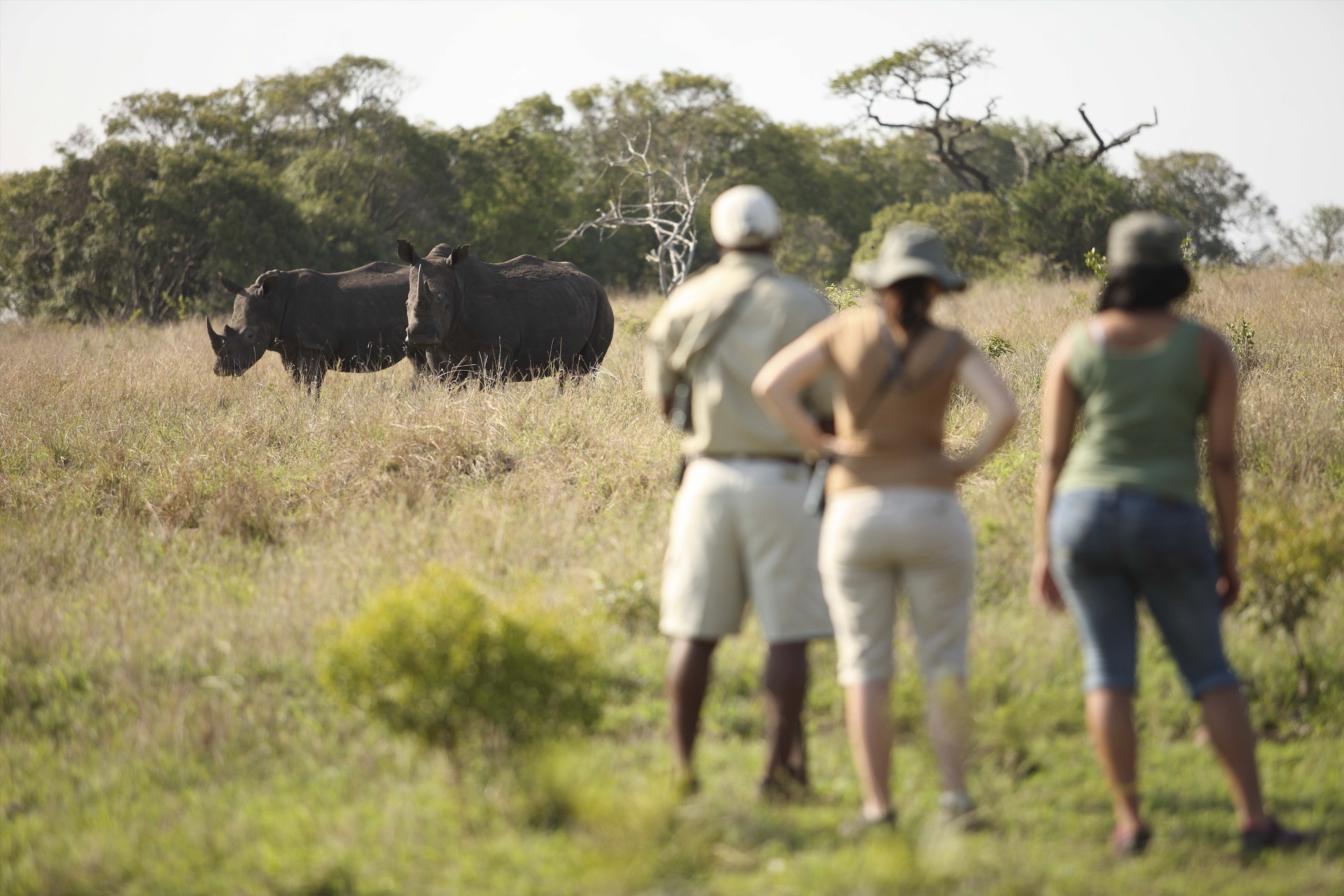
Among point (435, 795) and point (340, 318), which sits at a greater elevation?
point (340, 318)

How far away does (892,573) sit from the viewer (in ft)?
11.8

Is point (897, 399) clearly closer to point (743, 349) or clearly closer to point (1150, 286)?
point (743, 349)

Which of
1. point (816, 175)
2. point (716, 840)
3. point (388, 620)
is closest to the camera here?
point (716, 840)

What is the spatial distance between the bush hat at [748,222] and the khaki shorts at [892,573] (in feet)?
3.28

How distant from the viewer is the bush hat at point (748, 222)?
388 centimetres

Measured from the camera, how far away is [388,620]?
399cm

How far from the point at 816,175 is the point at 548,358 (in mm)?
31656

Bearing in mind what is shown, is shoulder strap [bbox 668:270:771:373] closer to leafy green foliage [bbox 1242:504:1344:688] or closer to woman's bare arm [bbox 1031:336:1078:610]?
woman's bare arm [bbox 1031:336:1078:610]

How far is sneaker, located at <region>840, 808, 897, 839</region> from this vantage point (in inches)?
139

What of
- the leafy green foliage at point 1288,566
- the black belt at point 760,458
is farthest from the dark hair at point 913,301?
the leafy green foliage at point 1288,566

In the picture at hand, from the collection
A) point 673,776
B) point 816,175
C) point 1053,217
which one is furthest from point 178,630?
point 816,175

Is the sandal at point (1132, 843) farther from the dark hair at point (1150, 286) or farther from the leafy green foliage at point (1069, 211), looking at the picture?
the leafy green foliage at point (1069, 211)

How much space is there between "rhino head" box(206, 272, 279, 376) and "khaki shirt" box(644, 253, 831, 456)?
10.7 metres

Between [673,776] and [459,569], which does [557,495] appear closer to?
[459,569]
